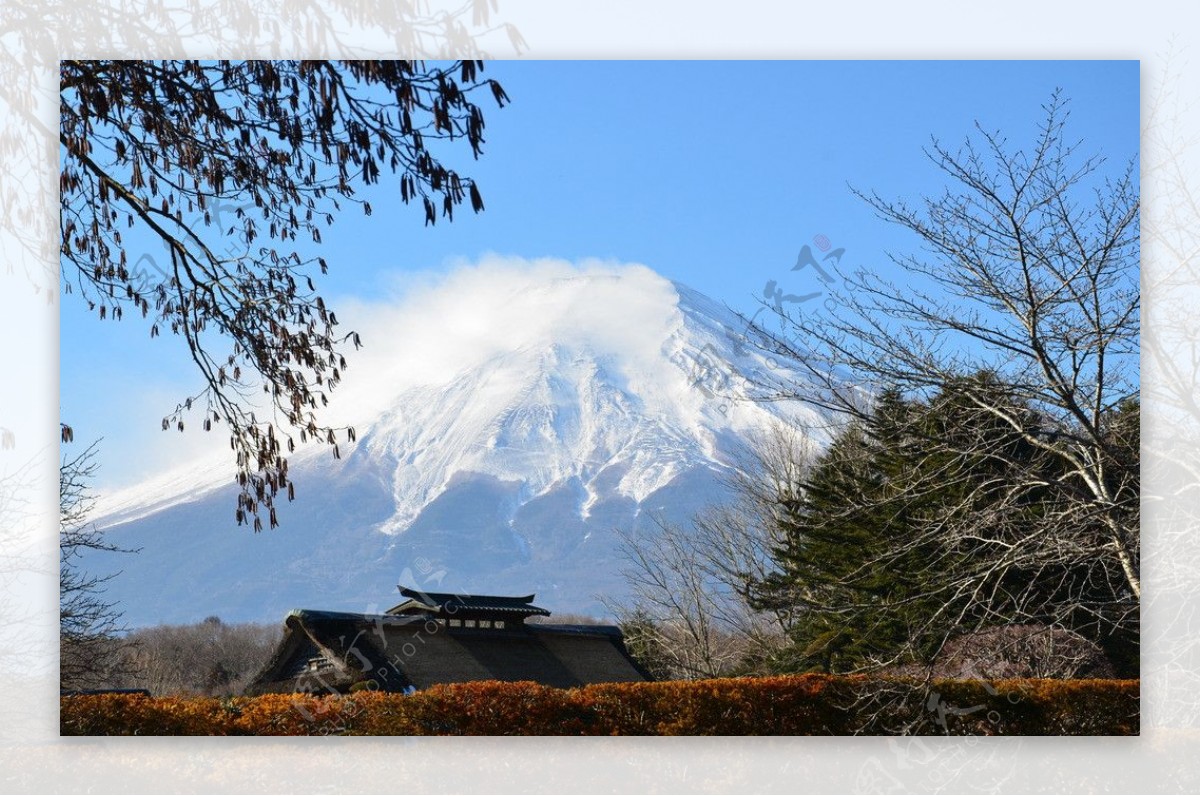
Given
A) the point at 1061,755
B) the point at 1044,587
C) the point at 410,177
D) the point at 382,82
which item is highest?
the point at 382,82

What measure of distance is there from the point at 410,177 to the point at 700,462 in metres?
5.57

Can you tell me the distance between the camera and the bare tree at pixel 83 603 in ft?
20.2

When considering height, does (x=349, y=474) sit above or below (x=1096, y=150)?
below

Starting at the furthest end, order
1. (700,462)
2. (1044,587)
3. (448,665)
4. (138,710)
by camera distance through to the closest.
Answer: (700,462) → (448,665) → (1044,587) → (138,710)

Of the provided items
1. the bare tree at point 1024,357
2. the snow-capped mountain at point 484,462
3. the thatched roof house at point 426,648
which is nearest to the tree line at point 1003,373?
the bare tree at point 1024,357

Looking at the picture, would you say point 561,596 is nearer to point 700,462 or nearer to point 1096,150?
point 700,462

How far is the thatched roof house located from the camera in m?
7.05

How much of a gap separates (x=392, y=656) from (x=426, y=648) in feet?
1.02

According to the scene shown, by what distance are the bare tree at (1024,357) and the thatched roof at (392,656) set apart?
280cm

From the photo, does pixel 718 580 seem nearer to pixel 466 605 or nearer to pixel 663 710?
pixel 466 605

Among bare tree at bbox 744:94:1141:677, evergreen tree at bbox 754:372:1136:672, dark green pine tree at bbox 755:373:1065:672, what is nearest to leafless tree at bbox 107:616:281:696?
dark green pine tree at bbox 755:373:1065:672

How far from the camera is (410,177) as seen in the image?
3.97m

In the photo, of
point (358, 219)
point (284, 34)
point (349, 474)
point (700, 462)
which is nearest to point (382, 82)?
point (284, 34)

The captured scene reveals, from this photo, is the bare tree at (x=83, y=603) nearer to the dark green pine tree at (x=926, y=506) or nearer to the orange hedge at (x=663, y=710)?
the orange hedge at (x=663, y=710)
